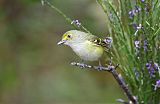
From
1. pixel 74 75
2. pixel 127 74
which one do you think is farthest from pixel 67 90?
pixel 127 74

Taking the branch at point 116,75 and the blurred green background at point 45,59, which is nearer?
the branch at point 116,75

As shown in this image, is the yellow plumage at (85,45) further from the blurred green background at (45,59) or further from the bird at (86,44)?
the blurred green background at (45,59)

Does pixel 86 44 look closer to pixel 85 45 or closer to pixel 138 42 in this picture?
pixel 85 45

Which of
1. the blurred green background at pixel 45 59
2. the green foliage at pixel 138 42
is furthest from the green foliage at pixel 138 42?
the blurred green background at pixel 45 59

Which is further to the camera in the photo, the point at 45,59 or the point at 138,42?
the point at 45,59

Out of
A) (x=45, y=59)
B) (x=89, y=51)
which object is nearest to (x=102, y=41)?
(x=89, y=51)

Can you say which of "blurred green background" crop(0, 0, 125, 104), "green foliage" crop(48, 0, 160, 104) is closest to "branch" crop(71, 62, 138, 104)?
"green foliage" crop(48, 0, 160, 104)

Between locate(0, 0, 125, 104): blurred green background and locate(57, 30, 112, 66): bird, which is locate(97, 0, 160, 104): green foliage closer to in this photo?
locate(57, 30, 112, 66): bird
